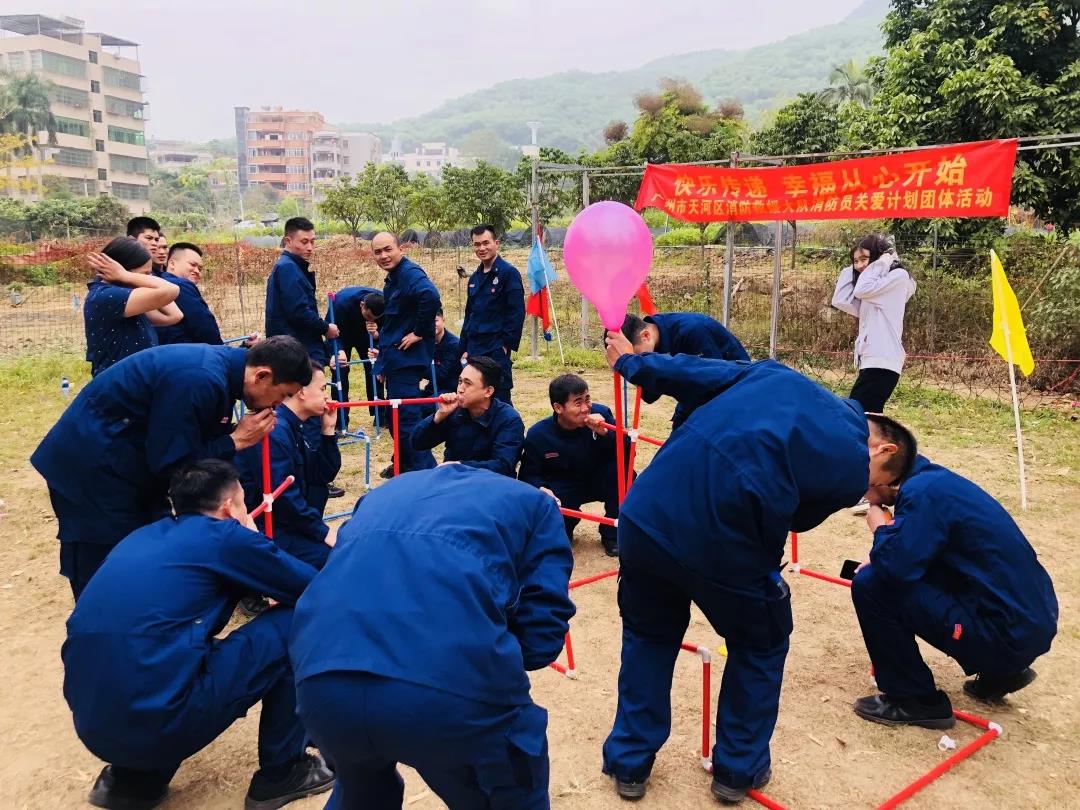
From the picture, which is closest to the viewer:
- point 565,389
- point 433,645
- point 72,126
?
point 433,645

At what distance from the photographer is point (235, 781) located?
3.12 m

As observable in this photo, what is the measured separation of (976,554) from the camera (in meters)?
3.20

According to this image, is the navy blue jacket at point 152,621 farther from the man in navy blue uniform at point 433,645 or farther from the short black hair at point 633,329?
the short black hair at point 633,329

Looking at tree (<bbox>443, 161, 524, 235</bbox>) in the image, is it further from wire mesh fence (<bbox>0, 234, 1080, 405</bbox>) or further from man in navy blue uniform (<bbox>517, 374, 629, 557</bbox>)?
man in navy blue uniform (<bbox>517, 374, 629, 557</bbox>)

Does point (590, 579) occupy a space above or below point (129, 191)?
below

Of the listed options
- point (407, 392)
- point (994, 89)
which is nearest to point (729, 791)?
point (407, 392)

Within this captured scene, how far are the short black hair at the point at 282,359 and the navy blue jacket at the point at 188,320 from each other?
8.49 ft

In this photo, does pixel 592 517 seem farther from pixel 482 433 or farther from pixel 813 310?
pixel 813 310

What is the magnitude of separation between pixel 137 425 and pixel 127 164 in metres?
77.7

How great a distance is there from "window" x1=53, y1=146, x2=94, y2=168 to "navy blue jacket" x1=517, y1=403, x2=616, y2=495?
6971cm

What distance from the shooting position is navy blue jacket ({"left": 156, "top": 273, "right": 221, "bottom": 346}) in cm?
565

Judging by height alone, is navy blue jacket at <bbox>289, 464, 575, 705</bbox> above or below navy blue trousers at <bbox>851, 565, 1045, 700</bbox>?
above

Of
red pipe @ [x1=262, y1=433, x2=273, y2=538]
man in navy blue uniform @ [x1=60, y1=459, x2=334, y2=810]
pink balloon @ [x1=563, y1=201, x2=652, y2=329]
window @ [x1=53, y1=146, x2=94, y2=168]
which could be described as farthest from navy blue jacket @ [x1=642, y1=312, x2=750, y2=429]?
window @ [x1=53, y1=146, x2=94, y2=168]

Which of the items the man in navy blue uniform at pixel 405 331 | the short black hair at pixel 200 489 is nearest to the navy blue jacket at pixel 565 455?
the man in navy blue uniform at pixel 405 331
